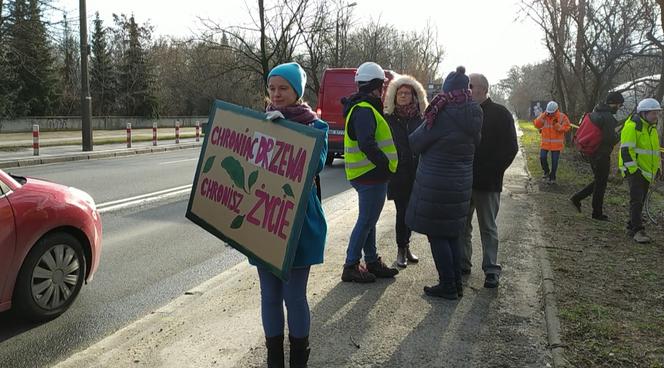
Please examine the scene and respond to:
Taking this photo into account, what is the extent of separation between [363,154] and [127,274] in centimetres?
272

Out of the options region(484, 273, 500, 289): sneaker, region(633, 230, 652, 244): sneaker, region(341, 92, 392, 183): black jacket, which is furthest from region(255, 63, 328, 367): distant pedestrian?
region(633, 230, 652, 244): sneaker

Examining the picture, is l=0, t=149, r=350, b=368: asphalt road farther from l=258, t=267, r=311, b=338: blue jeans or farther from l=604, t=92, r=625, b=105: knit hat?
l=604, t=92, r=625, b=105: knit hat

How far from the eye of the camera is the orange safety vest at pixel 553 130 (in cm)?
1230

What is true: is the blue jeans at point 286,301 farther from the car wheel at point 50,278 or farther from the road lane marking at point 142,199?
the road lane marking at point 142,199

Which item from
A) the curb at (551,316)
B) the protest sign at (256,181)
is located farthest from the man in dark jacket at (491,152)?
the protest sign at (256,181)

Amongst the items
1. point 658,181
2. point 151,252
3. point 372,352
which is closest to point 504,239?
point 372,352

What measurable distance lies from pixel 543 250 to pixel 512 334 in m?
2.56

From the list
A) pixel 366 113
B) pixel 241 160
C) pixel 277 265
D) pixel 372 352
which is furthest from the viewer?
pixel 366 113

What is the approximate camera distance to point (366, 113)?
4312 mm

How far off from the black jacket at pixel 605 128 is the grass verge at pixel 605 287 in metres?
1.07

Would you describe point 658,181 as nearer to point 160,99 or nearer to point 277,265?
point 277,265

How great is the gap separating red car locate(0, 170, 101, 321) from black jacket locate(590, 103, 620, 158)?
7154mm

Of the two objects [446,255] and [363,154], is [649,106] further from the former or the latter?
[363,154]

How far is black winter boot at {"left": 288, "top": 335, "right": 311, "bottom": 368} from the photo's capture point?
308cm
